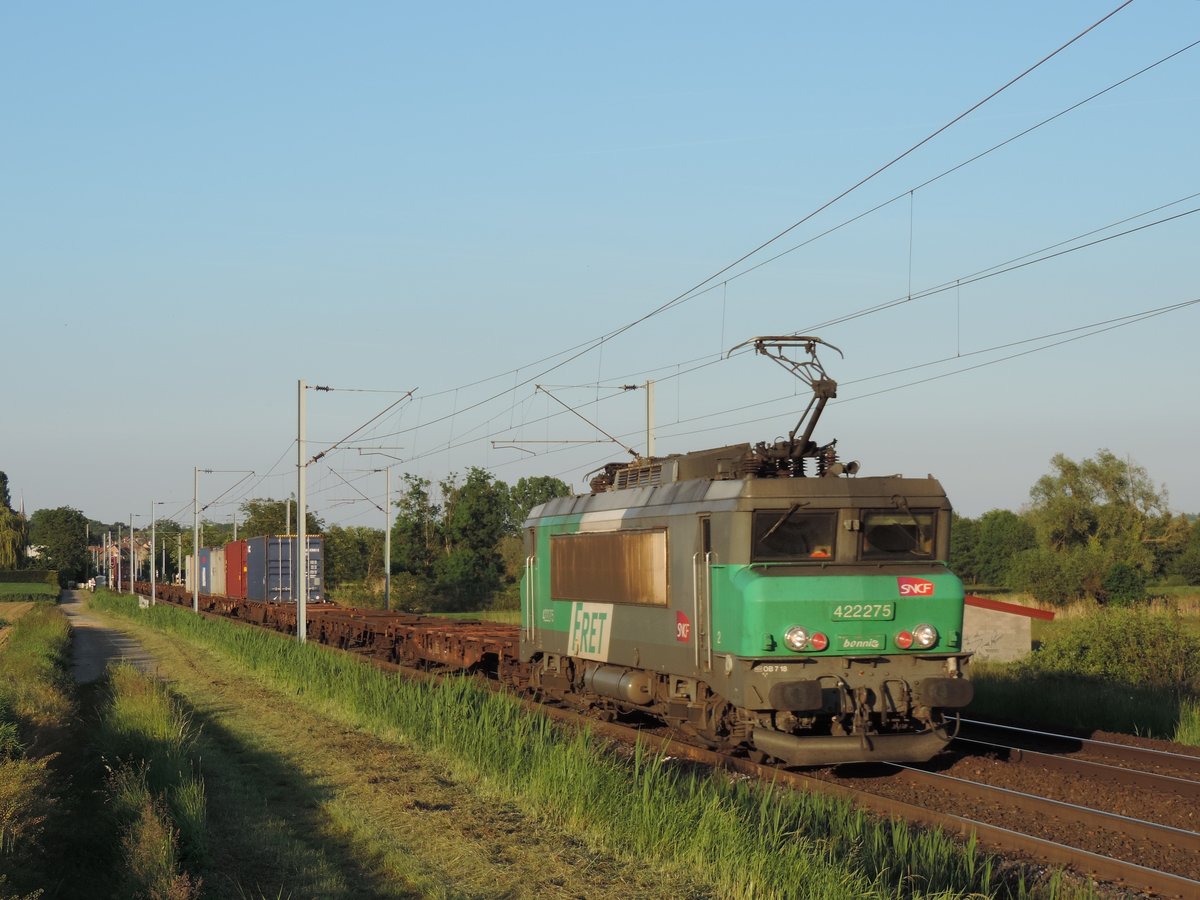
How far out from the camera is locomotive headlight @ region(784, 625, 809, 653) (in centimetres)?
1311

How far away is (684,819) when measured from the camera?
952cm

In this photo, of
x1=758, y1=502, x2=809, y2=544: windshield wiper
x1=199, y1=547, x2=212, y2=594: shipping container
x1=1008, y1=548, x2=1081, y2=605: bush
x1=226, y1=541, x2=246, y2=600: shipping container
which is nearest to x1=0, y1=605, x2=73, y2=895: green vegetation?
x1=758, y1=502, x2=809, y2=544: windshield wiper

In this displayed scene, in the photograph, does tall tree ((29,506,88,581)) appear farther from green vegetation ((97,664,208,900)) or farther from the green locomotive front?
the green locomotive front

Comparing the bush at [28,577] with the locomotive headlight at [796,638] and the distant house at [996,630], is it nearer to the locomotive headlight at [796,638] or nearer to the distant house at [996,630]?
the distant house at [996,630]

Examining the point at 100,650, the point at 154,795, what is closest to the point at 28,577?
the point at 100,650

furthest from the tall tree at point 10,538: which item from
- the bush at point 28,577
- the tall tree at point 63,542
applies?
the tall tree at point 63,542

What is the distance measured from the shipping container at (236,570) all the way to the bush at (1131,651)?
35896 millimetres

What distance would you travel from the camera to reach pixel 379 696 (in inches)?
698

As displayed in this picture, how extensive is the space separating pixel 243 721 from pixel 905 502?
11.1 metres

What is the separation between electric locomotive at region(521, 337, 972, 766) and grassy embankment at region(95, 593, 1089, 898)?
1.30 m

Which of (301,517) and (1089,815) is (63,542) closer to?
(301,517)

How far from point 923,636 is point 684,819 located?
5000 mm

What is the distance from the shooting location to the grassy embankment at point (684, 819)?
839cm

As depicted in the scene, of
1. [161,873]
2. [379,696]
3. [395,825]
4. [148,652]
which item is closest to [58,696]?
[379,696]
